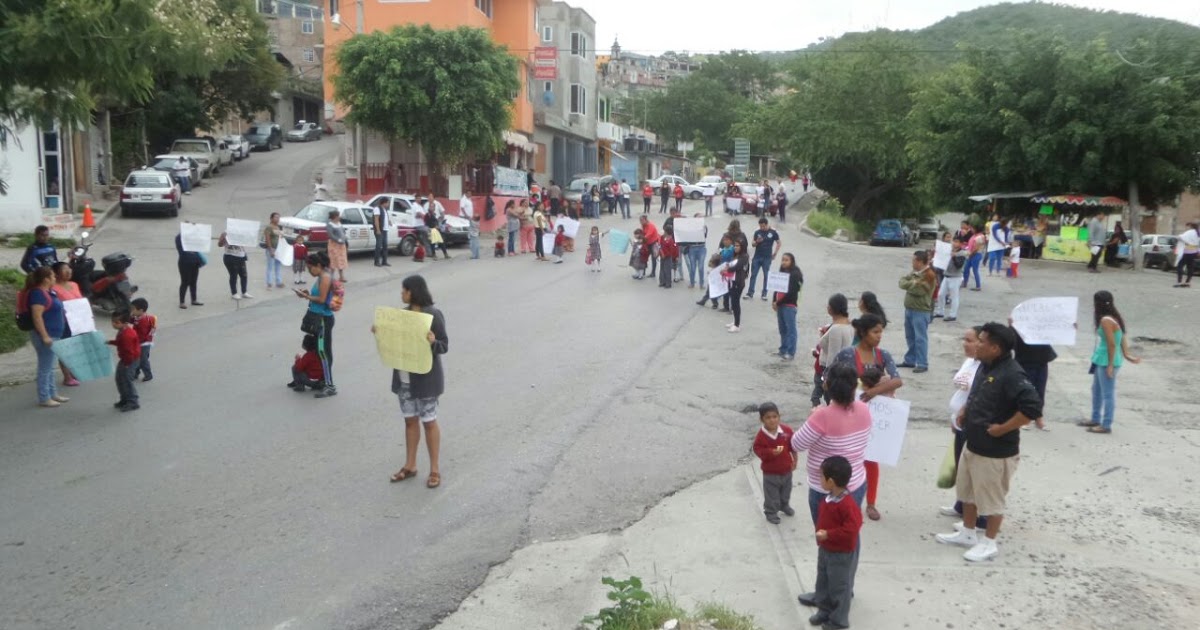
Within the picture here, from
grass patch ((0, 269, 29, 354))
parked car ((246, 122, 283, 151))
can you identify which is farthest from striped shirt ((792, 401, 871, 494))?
parked car ((246, 122, 283, 151))

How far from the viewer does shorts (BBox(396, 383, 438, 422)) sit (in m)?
7.37

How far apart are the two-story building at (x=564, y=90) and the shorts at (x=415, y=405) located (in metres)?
42.4

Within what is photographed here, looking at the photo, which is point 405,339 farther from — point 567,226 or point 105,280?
point 567,226

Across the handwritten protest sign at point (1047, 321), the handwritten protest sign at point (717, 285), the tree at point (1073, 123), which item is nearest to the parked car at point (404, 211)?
the handwritten protest sign at point (717, 285)

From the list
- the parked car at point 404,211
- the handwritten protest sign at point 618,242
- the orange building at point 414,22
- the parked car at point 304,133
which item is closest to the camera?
the handwritten protest sign at point 618,242

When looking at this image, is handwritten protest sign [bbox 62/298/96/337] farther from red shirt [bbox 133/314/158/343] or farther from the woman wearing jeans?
the woman wearing jeans

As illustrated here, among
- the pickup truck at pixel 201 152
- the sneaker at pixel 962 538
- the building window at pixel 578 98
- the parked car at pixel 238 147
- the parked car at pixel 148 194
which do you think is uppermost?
the building window at pixel 578 98

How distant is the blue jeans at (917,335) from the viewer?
12.4m

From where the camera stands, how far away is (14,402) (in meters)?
10.1

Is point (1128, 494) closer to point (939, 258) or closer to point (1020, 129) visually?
point (939, 258)

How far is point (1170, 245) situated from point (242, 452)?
1304 inches

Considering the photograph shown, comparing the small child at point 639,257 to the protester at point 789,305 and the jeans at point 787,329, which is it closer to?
the protester at point 789,305

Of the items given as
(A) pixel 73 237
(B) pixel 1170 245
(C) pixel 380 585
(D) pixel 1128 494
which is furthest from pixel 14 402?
(B) pixel 1170 245

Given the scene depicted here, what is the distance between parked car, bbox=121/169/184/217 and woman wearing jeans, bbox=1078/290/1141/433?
2757 cm
